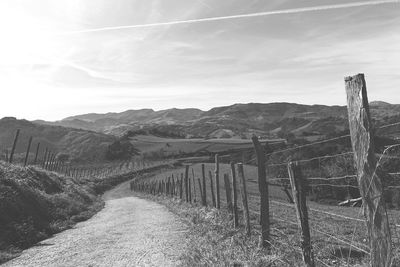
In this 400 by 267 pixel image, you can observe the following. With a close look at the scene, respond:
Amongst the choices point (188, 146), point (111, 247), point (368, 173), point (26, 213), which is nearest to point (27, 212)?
point (26, 213)

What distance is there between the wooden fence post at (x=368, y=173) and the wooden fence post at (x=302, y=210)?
2.60 meters

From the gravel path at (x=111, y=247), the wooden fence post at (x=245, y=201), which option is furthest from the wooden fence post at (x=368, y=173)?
the wooden fence post at (x=245, y=201)

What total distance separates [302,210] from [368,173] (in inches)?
114

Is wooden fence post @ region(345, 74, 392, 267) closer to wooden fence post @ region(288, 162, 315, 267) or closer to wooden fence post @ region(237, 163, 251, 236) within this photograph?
wooden fence post @ region(288, 162, 315, 267)

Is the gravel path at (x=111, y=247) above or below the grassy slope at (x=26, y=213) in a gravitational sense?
below

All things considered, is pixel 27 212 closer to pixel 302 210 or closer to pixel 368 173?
pixel 302 210

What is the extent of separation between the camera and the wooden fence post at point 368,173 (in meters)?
4.25

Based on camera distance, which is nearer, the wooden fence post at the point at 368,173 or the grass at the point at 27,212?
the wooden fence post at the point at 368,173

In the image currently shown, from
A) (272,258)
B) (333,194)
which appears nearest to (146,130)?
(333,194)

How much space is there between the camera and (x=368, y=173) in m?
4.41

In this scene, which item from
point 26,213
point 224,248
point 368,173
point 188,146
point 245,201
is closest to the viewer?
point 368,173

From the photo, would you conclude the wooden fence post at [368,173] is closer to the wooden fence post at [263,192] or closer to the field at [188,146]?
the wooden fence post at [263,192]

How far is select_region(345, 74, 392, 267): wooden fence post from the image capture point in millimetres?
4247

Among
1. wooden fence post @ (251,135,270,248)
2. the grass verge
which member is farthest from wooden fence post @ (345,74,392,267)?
wooden fence post @ (251,135,270,248)
